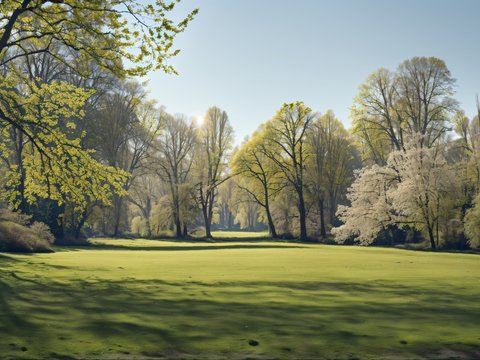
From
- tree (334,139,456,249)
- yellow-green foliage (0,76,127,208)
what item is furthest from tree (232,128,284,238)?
yellow-green foliage (0,76,127,208)

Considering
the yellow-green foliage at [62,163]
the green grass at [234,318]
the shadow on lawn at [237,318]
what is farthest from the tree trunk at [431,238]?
the yellow-green foliage at [62,163]

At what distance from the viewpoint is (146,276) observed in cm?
1553

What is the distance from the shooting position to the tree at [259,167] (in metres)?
59.1

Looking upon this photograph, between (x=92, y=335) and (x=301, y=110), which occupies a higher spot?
(x=301, y=110)

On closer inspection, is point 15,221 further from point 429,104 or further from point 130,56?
point 429,104

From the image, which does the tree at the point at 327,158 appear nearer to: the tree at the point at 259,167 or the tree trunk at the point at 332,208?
the tree trunk at the point at 332,208

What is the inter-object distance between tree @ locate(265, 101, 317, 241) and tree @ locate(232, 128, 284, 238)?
1048 millimetres

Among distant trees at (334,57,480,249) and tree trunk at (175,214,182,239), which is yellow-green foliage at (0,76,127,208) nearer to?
distant trees at (334,57,480,249)

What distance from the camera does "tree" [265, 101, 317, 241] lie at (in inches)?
2215

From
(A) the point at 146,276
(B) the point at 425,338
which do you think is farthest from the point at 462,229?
(B) the point at 425,338

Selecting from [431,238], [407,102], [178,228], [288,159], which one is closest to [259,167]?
[288,159]

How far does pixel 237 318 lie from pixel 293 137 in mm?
49451

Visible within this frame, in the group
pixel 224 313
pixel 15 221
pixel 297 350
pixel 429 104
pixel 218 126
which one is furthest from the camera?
pixel 218 126

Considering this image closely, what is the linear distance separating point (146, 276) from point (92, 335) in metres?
8.42
